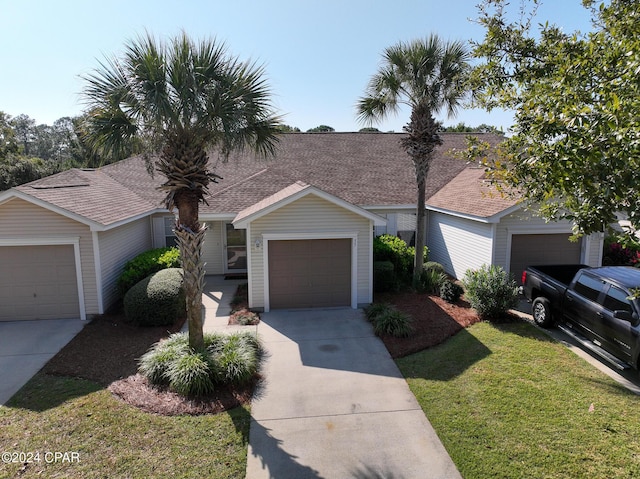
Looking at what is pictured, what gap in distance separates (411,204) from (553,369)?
32.0 ft

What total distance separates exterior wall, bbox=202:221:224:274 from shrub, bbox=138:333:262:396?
840 cm

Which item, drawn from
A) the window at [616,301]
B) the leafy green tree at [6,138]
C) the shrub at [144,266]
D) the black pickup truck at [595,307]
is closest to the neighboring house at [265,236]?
the shrub at [144,266]

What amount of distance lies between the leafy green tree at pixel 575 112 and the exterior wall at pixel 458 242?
7.29 m

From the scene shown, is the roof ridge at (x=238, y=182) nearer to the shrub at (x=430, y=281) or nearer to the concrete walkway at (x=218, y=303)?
the concrete walkway at (x=218, y=303)

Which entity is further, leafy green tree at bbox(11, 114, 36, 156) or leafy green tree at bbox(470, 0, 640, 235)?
leafy green tree at bbox(11, 114, 36, 156)

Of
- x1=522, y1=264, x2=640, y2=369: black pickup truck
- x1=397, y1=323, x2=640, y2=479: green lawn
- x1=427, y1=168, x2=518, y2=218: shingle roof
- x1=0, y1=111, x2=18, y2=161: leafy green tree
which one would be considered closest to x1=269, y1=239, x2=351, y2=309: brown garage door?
x1=397, y1=323, x2=640, y2=479: green lawn

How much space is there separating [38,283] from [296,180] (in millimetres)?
10458

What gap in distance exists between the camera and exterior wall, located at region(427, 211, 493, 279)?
1361 centimetres

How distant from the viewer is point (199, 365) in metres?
7.51

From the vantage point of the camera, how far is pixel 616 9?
5918mm

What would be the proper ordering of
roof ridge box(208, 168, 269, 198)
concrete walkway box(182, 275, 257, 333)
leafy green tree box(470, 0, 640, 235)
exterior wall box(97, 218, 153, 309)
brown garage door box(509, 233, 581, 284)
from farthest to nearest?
roof ridge box(208, 168, 269, 198) → brown garage door box(509, 233, 581, 284) → exterior wall box(97, 218, 153, 309) → concrete walkway box(182, 275, 257, 333) → leafy green tree box(470, 0, 640, 235)

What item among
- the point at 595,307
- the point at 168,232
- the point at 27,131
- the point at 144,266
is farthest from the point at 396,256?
the point at 27,131

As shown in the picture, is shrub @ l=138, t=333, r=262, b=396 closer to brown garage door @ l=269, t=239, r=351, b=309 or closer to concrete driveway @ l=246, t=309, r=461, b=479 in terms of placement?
concrete driveway @ l=246, t=309, r=461, b=479

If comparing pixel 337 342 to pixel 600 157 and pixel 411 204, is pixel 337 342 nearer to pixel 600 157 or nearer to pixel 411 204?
pixel 600 157
